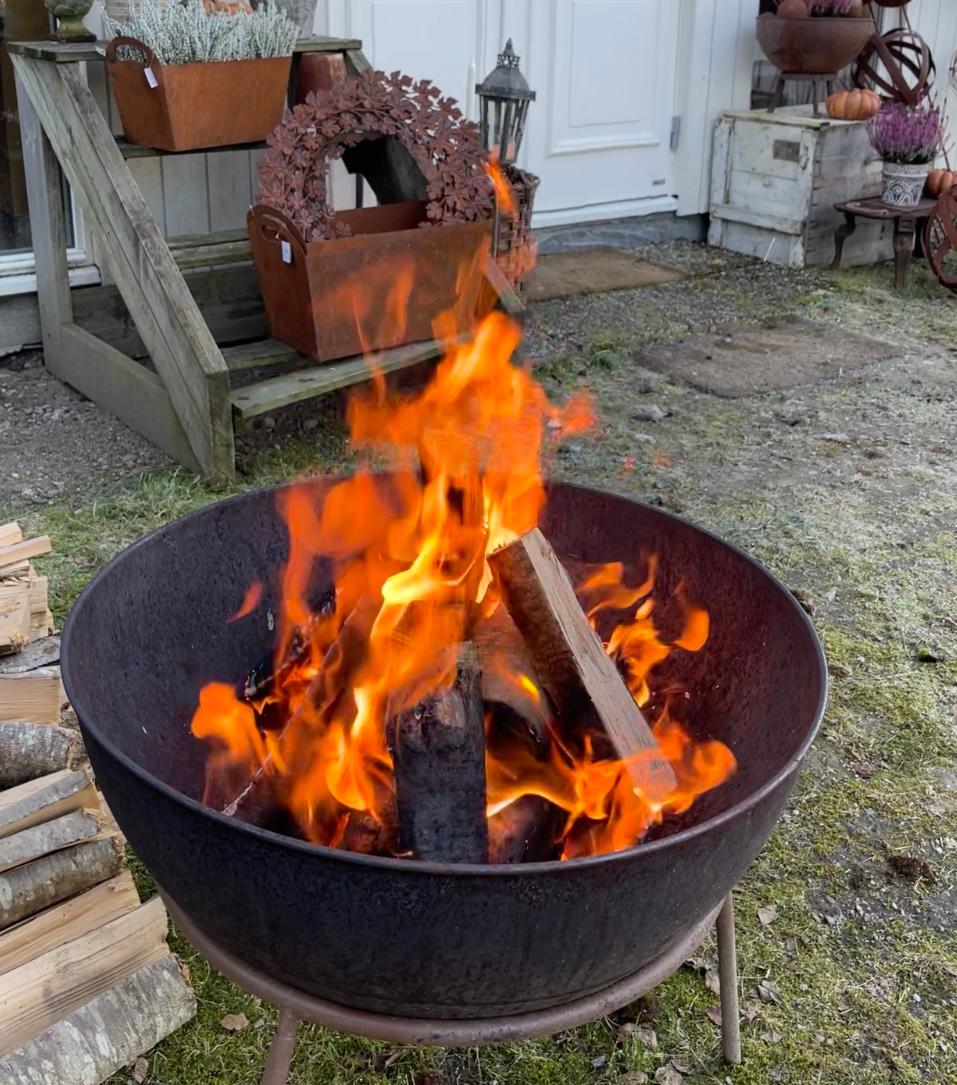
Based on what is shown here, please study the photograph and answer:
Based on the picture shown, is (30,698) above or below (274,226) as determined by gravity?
below

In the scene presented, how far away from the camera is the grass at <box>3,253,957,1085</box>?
191cm

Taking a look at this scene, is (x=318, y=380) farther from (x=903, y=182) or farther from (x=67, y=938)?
(x=903, y=182)

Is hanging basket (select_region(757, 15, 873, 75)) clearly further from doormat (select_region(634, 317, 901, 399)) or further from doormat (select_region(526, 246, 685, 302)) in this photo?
doormat (select_region(634, 317, 901, 399))

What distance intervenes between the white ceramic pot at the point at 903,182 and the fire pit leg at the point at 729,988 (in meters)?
5.17

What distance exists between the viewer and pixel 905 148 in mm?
5996

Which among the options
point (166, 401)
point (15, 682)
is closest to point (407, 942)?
point (15, 682)

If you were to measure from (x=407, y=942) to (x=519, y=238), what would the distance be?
12.0 ft

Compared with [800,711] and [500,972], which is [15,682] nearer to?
[500,972]

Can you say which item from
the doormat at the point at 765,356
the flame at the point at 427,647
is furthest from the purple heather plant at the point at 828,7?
the flame at the point at 427,647

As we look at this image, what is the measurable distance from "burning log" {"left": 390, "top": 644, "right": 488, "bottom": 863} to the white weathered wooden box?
17.8ft

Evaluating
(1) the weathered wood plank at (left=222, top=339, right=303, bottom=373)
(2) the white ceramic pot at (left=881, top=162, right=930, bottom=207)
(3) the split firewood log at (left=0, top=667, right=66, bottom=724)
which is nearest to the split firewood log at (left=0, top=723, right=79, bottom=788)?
(3) the split firewood log at (left=0, top=667, right=66, bottom=724)

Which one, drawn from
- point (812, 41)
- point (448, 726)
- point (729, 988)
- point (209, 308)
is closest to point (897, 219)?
point (812, 41)

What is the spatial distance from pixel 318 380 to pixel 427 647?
2.21 meters

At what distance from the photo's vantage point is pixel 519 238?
178 inches
